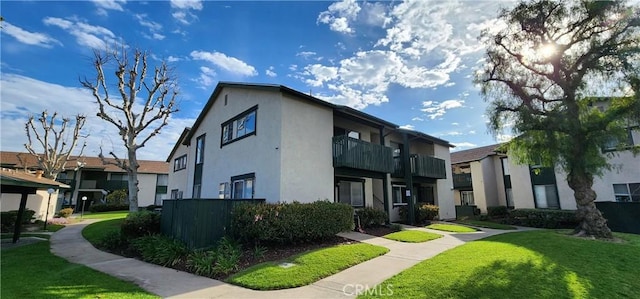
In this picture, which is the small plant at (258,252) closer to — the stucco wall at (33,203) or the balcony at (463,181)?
the stucco wall at (33,203)

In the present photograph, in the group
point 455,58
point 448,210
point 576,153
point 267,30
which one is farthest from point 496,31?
point 448,210

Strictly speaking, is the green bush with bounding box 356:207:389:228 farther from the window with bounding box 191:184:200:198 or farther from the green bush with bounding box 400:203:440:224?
the window with bounding box 191:184:200:198

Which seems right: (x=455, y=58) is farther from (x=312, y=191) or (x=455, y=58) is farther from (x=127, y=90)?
(x=127, y=90)

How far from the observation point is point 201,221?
1025cm

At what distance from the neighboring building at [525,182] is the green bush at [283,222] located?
11794 mm

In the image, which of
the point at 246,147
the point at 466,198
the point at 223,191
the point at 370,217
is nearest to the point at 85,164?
the point at 223,191

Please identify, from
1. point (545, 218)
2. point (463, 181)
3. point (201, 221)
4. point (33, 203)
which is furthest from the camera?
point (463, 181)

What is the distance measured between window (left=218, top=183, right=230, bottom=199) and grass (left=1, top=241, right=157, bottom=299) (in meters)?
7.55

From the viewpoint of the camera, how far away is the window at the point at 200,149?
21442 mm

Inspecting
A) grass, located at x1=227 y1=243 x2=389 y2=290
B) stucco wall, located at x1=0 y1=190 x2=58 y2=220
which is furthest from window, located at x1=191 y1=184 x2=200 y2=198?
grass, located at x1=227 y1=243 x2=389 y2=290

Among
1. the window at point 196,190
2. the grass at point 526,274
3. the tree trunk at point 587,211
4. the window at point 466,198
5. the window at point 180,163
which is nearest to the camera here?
the grass at point 526,274

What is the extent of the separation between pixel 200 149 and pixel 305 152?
11768 millimetres

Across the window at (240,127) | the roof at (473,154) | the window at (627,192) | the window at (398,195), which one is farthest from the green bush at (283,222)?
the roof at (473,154)

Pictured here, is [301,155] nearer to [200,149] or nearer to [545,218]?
[200,149]
